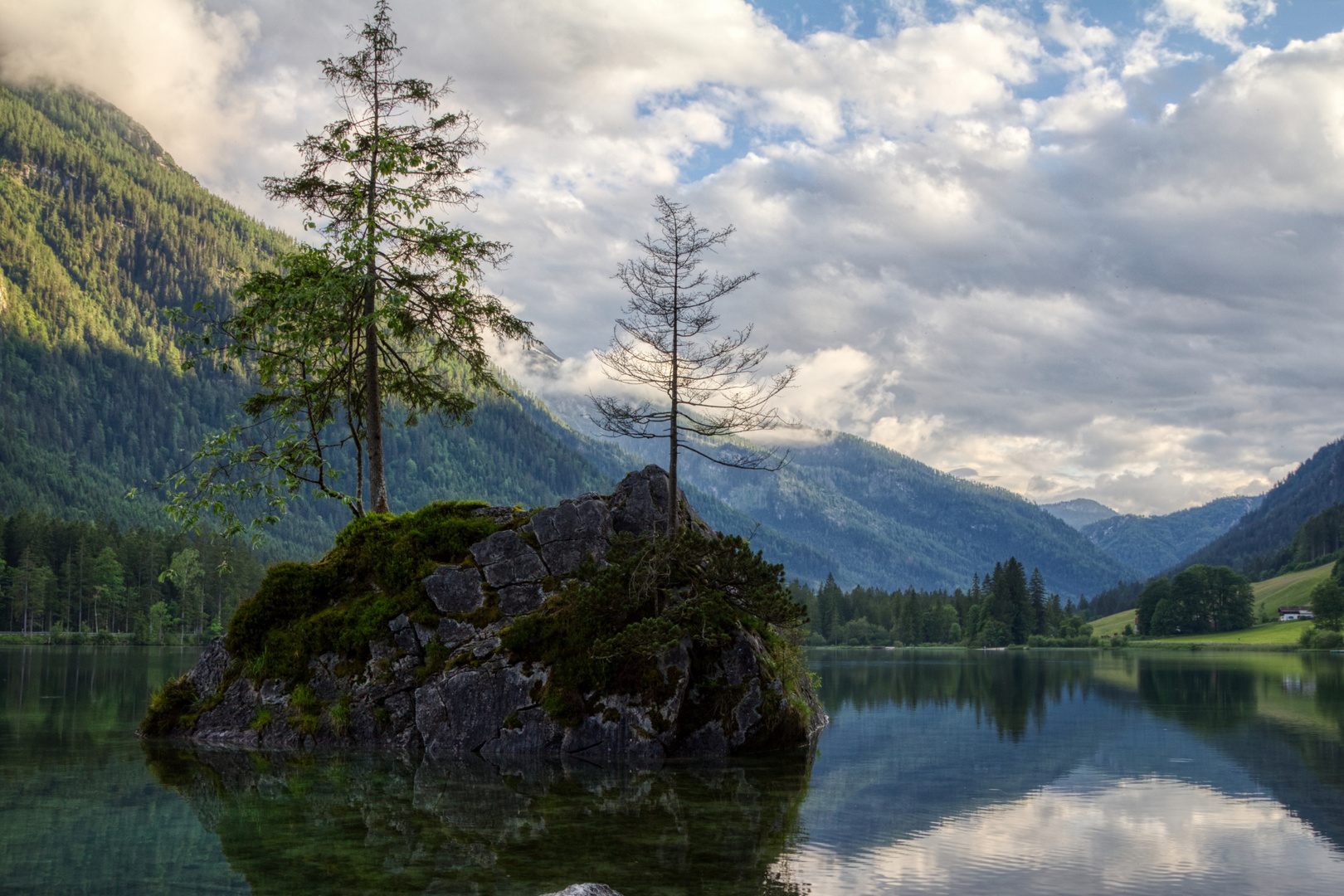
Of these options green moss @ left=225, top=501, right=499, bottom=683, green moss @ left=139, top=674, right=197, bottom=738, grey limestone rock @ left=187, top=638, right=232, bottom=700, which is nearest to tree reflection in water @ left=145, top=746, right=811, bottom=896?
green moss @ left=225, top=501, right=499, bottom=683

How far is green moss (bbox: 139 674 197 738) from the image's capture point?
31500 mm

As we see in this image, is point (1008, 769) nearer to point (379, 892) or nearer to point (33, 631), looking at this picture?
point (379, 892)

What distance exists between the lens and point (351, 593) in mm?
32500

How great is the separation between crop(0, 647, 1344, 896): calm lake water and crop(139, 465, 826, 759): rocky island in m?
1.94

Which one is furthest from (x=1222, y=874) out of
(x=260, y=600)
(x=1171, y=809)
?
(x=260, y=600)

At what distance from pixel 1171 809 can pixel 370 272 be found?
1168 inches

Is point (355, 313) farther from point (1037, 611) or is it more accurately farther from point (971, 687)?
point (1037, 611)

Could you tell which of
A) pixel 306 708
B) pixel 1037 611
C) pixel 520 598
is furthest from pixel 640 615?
pixel 1037 611

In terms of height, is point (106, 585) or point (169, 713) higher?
point (106, 585)

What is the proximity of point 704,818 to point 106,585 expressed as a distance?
149m

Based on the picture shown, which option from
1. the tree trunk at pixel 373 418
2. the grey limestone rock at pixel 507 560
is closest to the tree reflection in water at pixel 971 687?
the grey limestone rock at pixel 507 560

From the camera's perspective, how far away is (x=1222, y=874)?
1563 cm

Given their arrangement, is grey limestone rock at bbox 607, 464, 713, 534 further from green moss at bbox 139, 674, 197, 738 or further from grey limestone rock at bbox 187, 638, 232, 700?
green moss at bbox 139, 674, 197, 738

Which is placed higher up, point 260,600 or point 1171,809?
point 260,600
